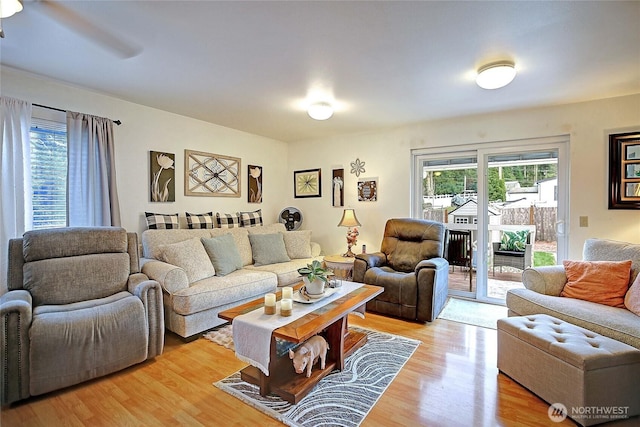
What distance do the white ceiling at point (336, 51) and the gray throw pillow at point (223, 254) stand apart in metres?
1.53

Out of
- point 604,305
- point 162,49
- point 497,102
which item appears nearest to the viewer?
point 162,49

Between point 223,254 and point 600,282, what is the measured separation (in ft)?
11.3

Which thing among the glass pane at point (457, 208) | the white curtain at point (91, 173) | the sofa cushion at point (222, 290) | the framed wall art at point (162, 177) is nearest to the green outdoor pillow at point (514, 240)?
the glass pane at point (457, 208)

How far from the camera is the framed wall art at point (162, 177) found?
3.47m

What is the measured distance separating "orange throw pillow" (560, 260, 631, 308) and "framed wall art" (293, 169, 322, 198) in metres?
3.39

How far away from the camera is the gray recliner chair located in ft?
6.04

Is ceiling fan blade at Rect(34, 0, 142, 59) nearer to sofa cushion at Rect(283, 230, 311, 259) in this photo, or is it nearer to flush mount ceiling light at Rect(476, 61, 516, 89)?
flush mount ceiling light at Rect(476, 61, 516, 89)

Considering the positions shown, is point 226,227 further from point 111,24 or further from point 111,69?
point 111,24

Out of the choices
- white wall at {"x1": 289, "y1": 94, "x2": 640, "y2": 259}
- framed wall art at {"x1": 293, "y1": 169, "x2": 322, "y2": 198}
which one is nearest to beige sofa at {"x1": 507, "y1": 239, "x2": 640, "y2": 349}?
white wall at {"x1": 289, "y1": 94, "x2": 640, "y2": 259}

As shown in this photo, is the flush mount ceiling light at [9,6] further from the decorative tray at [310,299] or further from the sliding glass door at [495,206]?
the sliding glass door at [495,206]

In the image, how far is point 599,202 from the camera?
10.3 ft

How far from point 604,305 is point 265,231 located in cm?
358

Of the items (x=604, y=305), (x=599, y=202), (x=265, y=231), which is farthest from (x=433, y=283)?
(x=265, y=231)

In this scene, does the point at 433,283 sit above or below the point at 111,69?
below
